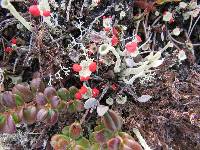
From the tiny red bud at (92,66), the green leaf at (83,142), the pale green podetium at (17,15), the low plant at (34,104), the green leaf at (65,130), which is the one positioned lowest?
the green leaf at (83,142)

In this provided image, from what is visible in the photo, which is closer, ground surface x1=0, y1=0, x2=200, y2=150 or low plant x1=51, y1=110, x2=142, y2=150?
low plant x1=51, y1=110, x2=142, y2=150

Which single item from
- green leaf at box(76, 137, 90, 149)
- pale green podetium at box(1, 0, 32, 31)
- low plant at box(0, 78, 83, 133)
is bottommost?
green leaf at box(76, 137, 90, 149)

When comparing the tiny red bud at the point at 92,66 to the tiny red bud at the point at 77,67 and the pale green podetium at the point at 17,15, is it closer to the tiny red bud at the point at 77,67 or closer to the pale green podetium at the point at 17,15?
the tiny red bud at the point at 77,67

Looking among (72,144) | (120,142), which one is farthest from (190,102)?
(72,144)

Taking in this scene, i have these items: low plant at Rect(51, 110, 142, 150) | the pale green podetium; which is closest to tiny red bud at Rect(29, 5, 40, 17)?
the pale green podetium

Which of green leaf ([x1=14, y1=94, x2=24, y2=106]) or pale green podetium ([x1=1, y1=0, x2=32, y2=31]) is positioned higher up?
pale green podetium ([x1=1, y1=0, x2=32, y2=31])

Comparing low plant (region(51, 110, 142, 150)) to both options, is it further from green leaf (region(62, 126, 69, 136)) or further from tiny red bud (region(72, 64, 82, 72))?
tiny red bud (region(72, 64, 82, 72))

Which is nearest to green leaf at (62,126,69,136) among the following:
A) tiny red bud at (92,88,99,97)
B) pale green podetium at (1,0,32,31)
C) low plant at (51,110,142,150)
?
low plant at (51,110,142,150)

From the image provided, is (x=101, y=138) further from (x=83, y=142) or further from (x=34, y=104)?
(x=34, y=104)

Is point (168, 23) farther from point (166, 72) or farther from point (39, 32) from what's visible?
point (39, 32)

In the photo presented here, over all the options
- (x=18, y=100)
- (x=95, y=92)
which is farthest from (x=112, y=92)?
(x=18, y=100)

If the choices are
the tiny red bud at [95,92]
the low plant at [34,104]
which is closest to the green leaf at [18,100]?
the low plant at [34,104]

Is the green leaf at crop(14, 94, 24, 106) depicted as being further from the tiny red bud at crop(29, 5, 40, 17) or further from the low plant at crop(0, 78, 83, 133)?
the tiny red bud at crop(29, 5, 40, 17)
